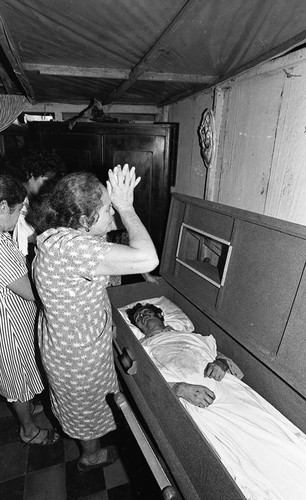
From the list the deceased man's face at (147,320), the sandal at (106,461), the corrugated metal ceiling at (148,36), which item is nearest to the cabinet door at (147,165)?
the corrugated metal ceiling at (148,36)

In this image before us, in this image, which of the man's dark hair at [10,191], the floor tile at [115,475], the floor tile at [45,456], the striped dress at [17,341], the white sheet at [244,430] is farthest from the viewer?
the floor tile at [45,456]

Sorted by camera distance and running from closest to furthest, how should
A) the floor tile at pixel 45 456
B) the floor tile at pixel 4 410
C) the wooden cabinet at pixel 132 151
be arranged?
the floor tile at pixel 45 456 < the floor tile at pixel 4 410 < the wooden cabinet at pixel 132 151

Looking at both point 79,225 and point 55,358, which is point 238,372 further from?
point 79,225

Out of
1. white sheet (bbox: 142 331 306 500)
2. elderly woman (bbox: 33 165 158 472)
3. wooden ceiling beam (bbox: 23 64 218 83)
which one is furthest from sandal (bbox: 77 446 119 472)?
wooden ceiling beam (bbox: 23 64 218 83)

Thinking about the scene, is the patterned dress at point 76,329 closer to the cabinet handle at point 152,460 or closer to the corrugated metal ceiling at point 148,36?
the cabinet handle at point 152,460

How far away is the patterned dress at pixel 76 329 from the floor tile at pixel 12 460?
0.68m

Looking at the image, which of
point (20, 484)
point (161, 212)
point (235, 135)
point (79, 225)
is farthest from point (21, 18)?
point (20, 484)

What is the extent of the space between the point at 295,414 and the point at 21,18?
2.67 m

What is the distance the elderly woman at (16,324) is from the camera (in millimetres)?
1812

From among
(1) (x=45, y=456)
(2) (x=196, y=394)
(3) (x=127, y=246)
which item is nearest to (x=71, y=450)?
(1) (x=45, y=456)

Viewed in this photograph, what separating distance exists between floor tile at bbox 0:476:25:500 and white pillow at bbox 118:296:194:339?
1.36 meters

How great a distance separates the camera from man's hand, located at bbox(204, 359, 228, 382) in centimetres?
202

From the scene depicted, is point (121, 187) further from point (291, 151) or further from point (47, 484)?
point (47, 484)

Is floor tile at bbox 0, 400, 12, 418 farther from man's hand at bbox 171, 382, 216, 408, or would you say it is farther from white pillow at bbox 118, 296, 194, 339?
man's hand at bbox 171, 382, 216, 408
